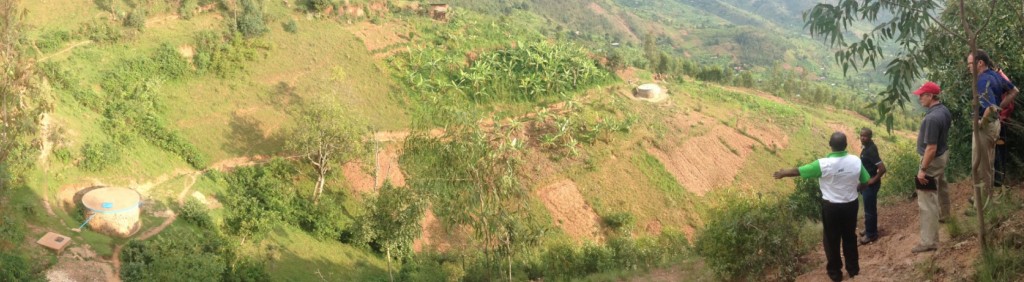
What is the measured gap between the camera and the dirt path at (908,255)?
5984 mm

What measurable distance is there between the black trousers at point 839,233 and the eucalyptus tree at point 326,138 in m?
14.8

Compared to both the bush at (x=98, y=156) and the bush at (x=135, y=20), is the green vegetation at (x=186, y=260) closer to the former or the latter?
the bush at (x=98, y=156)

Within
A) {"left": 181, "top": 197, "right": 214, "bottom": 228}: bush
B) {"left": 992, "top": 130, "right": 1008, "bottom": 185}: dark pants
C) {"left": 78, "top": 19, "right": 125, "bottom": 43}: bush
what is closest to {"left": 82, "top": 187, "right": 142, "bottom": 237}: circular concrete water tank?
{"left": 181, "top": 197, "right": 214, "bottom": 228}: bush

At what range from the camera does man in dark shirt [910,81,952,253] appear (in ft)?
20.2

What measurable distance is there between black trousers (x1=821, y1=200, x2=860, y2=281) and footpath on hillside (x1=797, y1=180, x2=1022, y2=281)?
261mm

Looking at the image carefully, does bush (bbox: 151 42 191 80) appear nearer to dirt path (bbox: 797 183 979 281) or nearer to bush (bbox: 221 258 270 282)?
bush (bbox: 221 258 270 282)

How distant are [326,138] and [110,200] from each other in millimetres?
5861

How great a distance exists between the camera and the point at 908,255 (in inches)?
266

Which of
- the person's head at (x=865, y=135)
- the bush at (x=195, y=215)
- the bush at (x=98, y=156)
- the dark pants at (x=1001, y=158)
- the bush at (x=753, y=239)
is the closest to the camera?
the dark pants at (x=1001, y=158)

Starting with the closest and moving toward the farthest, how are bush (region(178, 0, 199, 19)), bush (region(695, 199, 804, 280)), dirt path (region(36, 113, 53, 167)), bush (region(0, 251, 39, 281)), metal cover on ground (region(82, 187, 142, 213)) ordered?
bush (region(695, 199, 804, 280)) < bush (region(0, 251, 39, 281)) < metal cover on ground (region(82, 187, 142, 213)) < dirt path (region(36, 113, 53, 167)) < bush (region(178, 0, 199, 19))

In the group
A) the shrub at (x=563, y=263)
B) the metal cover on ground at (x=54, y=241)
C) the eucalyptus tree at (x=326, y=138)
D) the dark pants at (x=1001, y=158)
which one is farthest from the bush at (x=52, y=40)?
the dark pants at (x=1001, y=158)

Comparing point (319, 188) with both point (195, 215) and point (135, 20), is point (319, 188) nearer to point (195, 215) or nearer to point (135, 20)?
point (195, 215)

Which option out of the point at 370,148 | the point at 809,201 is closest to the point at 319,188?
the point at 370,148

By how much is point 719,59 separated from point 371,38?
2682 inches
